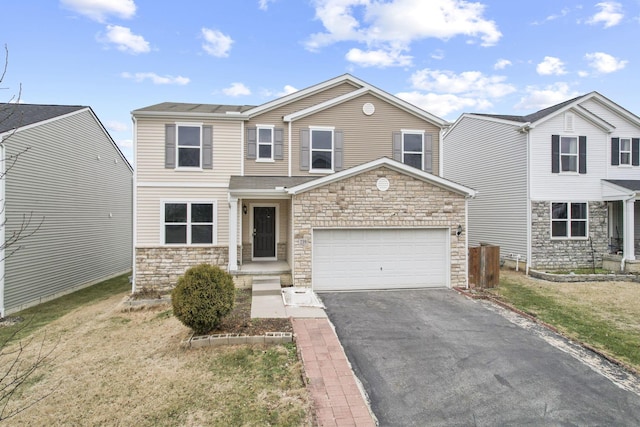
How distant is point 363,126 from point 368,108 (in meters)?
0.74

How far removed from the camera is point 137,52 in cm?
1697

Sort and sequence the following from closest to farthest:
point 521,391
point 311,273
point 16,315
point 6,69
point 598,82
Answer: point 6,69 < point 521,391 < point 311,273 < point 16,315 < point 598,82

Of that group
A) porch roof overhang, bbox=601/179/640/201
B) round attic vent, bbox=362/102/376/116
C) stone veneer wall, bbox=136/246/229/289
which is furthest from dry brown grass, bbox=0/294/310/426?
porch roof overhang, bbox=601/179/640/201

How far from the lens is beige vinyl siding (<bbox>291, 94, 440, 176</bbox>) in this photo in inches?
536

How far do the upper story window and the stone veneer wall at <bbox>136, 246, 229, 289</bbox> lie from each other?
14511mm

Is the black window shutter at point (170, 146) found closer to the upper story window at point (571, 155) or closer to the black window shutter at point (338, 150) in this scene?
the black window shutter at point (338, 150)

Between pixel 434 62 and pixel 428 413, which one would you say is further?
pixel 434 62

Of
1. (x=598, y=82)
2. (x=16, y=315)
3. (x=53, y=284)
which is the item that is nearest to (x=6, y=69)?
(x=16, y=315)

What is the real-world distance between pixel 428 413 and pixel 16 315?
13.7 metres

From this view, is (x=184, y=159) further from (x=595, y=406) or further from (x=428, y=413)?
(x=595, y=406)

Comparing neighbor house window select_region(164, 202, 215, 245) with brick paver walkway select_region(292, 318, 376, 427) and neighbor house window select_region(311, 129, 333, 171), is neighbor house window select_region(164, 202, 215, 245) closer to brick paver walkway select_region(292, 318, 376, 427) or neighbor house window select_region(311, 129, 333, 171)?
neighbor house window select_region(311, 129, 333, 171)

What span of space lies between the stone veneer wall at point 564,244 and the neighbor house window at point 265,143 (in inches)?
440

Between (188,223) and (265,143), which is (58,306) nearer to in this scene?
(188,223)

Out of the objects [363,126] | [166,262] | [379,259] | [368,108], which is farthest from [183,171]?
[379,259]
